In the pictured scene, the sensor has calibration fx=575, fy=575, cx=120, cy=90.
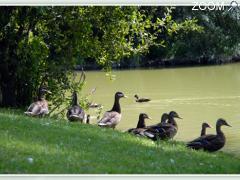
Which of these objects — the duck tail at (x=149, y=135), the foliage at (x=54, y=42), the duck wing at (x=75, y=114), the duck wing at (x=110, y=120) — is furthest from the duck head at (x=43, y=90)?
Answer: the duck tail at (x=149, y=135)

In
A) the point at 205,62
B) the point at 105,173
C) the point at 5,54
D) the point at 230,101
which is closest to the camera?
the point at 105,173

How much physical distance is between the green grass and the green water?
19.0 ft

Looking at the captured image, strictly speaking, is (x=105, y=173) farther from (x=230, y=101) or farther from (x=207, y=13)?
(x=207, y=13)

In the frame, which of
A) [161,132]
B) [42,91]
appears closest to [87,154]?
[161,132]

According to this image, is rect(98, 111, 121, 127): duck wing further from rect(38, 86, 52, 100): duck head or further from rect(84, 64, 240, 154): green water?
rect(38, 86, 52, 100): duck head

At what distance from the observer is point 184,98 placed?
34812 millimetres

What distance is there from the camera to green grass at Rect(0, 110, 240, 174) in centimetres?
1077

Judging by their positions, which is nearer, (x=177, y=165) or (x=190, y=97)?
(x=177, y=165)

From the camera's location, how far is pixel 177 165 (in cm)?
1180

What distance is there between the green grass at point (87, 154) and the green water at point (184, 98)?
580 centimetres

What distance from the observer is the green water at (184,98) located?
81.3 ft

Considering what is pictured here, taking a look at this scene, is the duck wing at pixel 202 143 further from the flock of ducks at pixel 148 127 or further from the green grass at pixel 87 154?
the green grass at pixel 87 154

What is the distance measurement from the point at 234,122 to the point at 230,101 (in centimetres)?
733

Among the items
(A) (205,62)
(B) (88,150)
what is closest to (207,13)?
(A) (205,62)
